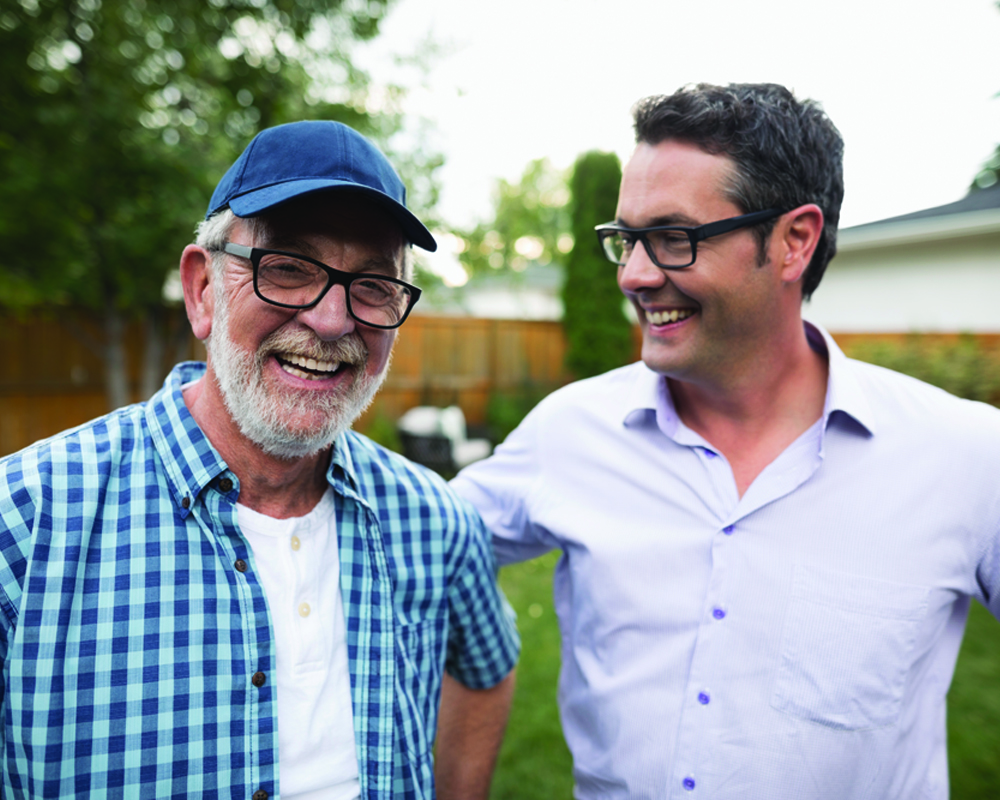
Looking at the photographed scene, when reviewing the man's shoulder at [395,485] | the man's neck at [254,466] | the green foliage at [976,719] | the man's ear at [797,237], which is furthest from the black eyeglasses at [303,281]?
the green foliage at [976,719]

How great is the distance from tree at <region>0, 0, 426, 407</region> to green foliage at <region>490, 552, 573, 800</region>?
4.70 meters

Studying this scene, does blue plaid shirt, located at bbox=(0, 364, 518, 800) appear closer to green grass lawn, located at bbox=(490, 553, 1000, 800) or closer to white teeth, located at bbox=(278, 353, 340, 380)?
white teeth, located at bbox=(278, 353, 340, 380)

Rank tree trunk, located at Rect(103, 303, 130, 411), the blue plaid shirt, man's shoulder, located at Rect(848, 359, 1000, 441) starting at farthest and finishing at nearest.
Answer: tree trunk, located at Rect(103, 303, 130, 411)
man's shoulder, located at Rect(848, 359, 1000, 441)
the blue plaid shirt

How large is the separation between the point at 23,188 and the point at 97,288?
1.84 meters

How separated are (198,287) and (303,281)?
1.10 feet

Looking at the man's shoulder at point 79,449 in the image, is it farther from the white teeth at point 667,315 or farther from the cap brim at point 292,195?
the white teeth at point 667,315

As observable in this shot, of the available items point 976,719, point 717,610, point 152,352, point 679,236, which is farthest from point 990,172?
point 152,352

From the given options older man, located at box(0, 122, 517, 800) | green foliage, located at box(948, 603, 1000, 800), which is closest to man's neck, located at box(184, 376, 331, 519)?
older man, located at box(0, 122, 517, 800)

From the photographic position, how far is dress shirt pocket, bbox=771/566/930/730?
5.18 ft

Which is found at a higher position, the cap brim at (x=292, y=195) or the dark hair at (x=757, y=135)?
the dark hair at (x=757, y=135)

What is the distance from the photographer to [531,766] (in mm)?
3324

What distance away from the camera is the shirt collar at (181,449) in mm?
1434

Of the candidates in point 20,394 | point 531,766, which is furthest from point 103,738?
point 20,394

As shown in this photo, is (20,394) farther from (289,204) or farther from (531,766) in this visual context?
(289,204)
